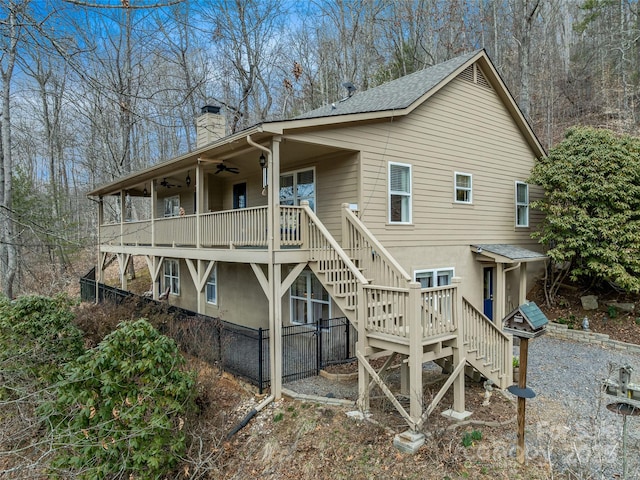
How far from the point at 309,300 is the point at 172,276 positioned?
382 inches

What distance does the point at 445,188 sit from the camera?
11758 millimetres

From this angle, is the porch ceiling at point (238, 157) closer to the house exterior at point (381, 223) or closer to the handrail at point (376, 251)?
the house exterior at point (381, 223)

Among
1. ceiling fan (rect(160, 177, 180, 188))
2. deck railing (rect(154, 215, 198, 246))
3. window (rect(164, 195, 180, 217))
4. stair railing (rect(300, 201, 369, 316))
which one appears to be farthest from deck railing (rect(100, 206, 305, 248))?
window (rect(164, 195, 180, 217))

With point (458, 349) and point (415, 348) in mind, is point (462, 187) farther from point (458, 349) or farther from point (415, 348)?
point (415, 348)

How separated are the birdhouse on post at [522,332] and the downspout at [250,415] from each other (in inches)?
176

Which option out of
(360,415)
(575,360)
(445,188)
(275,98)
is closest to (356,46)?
(275,98)

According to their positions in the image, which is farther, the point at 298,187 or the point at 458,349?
the point at 298,187

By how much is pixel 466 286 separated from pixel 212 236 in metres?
7.60

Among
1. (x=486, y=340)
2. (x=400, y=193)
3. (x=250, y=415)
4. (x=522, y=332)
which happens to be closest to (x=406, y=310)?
(x=522, y=332)

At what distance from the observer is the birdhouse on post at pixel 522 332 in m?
5.66

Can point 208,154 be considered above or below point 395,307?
above

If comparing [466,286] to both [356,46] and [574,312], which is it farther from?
[356,46]

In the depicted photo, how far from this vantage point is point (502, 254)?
38.7 ft

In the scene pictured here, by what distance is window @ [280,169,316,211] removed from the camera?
11016 millimetres
